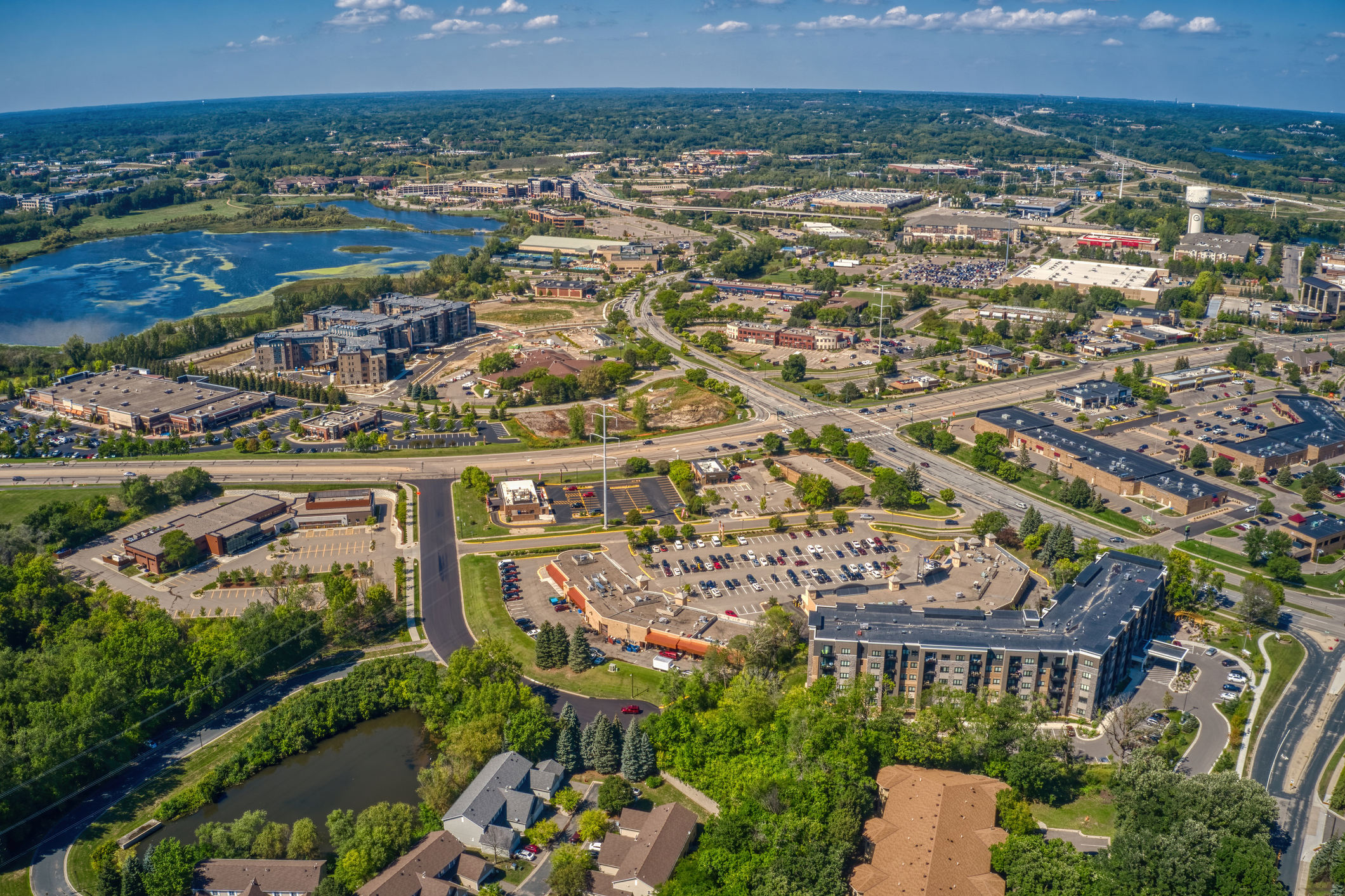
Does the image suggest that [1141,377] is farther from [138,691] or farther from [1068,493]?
[138,691]

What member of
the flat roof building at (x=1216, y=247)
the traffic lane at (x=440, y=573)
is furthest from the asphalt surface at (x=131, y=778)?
the flat roof building at (x=1216, y=247)

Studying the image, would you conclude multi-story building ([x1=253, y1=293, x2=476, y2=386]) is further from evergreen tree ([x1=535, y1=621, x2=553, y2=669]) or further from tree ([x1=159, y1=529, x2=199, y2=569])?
evergreen tree ([x1=535, y1=621, x2=553, y2=669])

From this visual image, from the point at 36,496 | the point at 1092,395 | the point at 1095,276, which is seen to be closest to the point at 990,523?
the point at 1092,395

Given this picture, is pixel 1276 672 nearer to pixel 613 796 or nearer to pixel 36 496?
pixel 613 796

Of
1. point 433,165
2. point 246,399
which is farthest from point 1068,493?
point 433,165

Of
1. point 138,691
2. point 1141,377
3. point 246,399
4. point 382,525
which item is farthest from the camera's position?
point 1141,377

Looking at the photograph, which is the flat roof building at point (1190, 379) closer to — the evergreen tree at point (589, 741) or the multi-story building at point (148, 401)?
the evergreen tree at point (589, 741)
